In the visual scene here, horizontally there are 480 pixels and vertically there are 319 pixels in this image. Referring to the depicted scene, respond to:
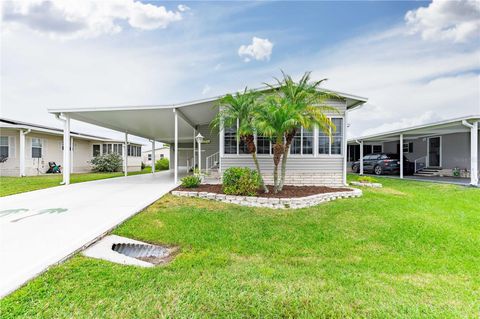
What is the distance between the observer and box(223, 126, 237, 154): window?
9.53 m

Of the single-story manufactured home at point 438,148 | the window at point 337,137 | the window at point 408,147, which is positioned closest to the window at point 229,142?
the window at point 337,137

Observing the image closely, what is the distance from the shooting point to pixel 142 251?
12.1ft

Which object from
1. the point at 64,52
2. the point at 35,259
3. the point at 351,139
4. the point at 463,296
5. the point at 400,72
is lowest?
the point at 463,296

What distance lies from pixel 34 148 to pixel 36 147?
0.50 feet

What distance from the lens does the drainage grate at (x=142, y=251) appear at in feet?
11.6

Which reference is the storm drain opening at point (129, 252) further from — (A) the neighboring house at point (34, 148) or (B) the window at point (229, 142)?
(A) the neighboring house at point (34, 148)

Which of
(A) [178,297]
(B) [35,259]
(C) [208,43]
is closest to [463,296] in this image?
(A) [178,297]

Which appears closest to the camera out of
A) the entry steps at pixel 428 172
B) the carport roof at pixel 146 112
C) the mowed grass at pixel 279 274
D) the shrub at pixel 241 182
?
the mowed grass at pixel 279 274

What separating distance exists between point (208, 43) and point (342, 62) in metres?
7.02

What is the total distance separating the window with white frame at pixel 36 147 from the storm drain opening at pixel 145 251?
16.5 m

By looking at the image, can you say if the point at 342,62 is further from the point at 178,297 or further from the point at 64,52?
the point at 64,52

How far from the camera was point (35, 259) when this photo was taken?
2.97m

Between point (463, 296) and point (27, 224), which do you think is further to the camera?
point (27, 224)

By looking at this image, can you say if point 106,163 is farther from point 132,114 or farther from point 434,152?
point 434,152
